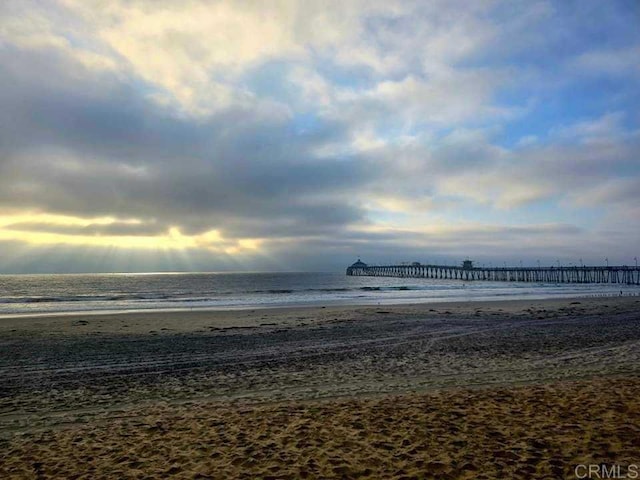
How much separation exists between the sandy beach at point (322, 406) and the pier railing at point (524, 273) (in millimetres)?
85684

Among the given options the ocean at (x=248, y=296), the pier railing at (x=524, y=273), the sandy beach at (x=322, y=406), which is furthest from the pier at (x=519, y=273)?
the sandy beach at (x=322, y=406)

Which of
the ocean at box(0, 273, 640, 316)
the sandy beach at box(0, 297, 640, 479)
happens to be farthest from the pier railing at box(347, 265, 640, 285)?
the sandy beach at box(0, 297, 640, 479)

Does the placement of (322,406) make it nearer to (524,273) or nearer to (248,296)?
(248,296)

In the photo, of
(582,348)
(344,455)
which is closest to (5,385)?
(344,455)

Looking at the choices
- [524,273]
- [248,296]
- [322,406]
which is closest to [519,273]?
[524,273]

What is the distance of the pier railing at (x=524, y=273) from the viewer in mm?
88812

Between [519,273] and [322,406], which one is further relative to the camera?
[519,273]

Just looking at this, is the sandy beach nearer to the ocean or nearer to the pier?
the ocean

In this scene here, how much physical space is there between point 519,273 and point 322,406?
109 meters

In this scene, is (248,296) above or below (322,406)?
below

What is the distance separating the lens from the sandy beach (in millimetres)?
5070

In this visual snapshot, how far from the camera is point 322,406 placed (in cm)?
749

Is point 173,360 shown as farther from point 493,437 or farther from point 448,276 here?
point 448,276

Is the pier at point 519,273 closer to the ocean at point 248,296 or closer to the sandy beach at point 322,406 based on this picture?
the ocean at point 248,296
